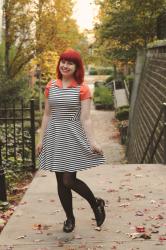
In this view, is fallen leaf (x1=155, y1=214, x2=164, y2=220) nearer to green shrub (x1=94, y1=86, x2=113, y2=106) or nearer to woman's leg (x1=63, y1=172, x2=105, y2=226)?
woman's leg (x1=63, y1=172, x2=105, y2=226)

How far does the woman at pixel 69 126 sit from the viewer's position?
480 centimetres

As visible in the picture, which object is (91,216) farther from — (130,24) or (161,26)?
(130,24)

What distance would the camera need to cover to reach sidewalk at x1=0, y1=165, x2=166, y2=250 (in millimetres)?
4809

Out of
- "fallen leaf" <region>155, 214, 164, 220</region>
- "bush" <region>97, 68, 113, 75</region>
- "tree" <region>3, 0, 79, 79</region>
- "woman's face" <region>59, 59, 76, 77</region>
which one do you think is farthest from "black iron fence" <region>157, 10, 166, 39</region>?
"bush" <region>97, 68, 113, 75</region>

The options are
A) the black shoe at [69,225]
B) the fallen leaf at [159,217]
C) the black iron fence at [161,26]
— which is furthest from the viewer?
the black iron fence at [161,26]

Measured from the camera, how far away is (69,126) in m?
4.82

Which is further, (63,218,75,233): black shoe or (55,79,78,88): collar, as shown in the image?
(63,218,75,233): black shoe

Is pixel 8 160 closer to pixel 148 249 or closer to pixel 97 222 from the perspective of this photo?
pixel 97 222

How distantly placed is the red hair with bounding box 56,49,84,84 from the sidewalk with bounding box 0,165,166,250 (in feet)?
4.66

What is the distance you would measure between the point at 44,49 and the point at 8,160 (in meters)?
16.9

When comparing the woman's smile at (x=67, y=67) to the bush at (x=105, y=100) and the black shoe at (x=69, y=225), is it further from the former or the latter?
the bush at (x=105, y=100)

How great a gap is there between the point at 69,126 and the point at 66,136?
0.30ft

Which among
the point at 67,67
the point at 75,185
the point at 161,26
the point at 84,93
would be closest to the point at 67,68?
the point at 67,67

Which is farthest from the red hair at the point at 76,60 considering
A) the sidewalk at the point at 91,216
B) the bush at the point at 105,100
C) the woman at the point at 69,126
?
the bush at the point at 105,100
